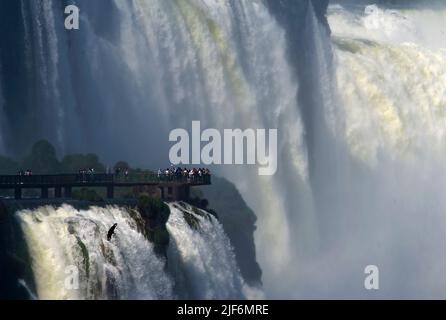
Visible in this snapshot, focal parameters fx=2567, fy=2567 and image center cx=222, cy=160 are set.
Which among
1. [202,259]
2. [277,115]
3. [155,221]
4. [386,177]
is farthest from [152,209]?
[386,177]

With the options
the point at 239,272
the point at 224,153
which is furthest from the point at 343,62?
the point at 239,272

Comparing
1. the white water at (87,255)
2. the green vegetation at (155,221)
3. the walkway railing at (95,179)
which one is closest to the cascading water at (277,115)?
the white water at (87,255)

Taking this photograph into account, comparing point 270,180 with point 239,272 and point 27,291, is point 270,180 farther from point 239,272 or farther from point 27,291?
point 27,291

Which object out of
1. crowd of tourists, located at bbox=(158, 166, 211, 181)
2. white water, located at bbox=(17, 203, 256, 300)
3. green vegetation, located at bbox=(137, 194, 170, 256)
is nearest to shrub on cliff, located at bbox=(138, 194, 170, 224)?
green vegetation, located at bbox=(137, 194, 170, 256)

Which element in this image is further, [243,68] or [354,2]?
[354,2]

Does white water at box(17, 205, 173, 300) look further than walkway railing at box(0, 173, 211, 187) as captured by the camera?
No

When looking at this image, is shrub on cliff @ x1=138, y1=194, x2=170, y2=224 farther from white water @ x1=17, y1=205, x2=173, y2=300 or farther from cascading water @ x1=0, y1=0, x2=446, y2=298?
cascading water @ x1=0, y1=0, x2=446, y2=298

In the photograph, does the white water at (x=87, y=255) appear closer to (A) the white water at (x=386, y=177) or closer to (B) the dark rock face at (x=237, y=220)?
(B) the dark rock face at (x=237, y=220)

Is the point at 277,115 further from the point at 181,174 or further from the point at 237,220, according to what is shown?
the point at 181,174
